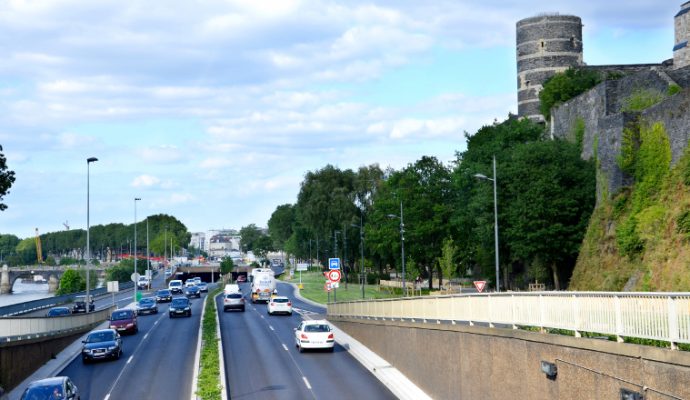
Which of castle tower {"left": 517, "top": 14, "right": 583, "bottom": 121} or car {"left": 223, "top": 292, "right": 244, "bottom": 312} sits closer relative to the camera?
car {"left": 223, "top": 292, "right": 244, "bottom": 312}

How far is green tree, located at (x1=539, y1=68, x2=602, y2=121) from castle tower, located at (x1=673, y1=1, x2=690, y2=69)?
7.53m

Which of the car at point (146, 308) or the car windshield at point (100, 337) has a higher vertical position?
the car windshield at point (100, 337)

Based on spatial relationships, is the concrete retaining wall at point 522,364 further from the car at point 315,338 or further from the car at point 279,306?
the car at point 279,306

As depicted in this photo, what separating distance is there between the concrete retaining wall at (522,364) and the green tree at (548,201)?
3221cm

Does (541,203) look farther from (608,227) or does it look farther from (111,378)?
(111,378)

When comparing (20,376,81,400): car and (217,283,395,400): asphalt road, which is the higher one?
(20,376,81,400): car

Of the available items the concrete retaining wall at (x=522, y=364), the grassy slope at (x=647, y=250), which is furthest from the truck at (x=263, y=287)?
the concrete retaining wall at (x=522, y=364)

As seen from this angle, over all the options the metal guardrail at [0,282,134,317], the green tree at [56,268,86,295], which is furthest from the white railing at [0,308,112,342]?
the green tree at [56,268,86,295]

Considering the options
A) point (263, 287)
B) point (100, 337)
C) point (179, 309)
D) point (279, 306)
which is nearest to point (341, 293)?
point (263, 287)

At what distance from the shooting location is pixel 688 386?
12281 mm

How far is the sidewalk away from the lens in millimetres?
29438

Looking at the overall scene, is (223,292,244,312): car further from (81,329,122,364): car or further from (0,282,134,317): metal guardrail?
(81,329,122,364): car

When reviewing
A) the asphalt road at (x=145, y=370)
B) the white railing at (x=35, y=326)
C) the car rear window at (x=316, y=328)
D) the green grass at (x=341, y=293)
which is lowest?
the green grass at (x=341, y=293)

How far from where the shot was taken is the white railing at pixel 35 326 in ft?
105
